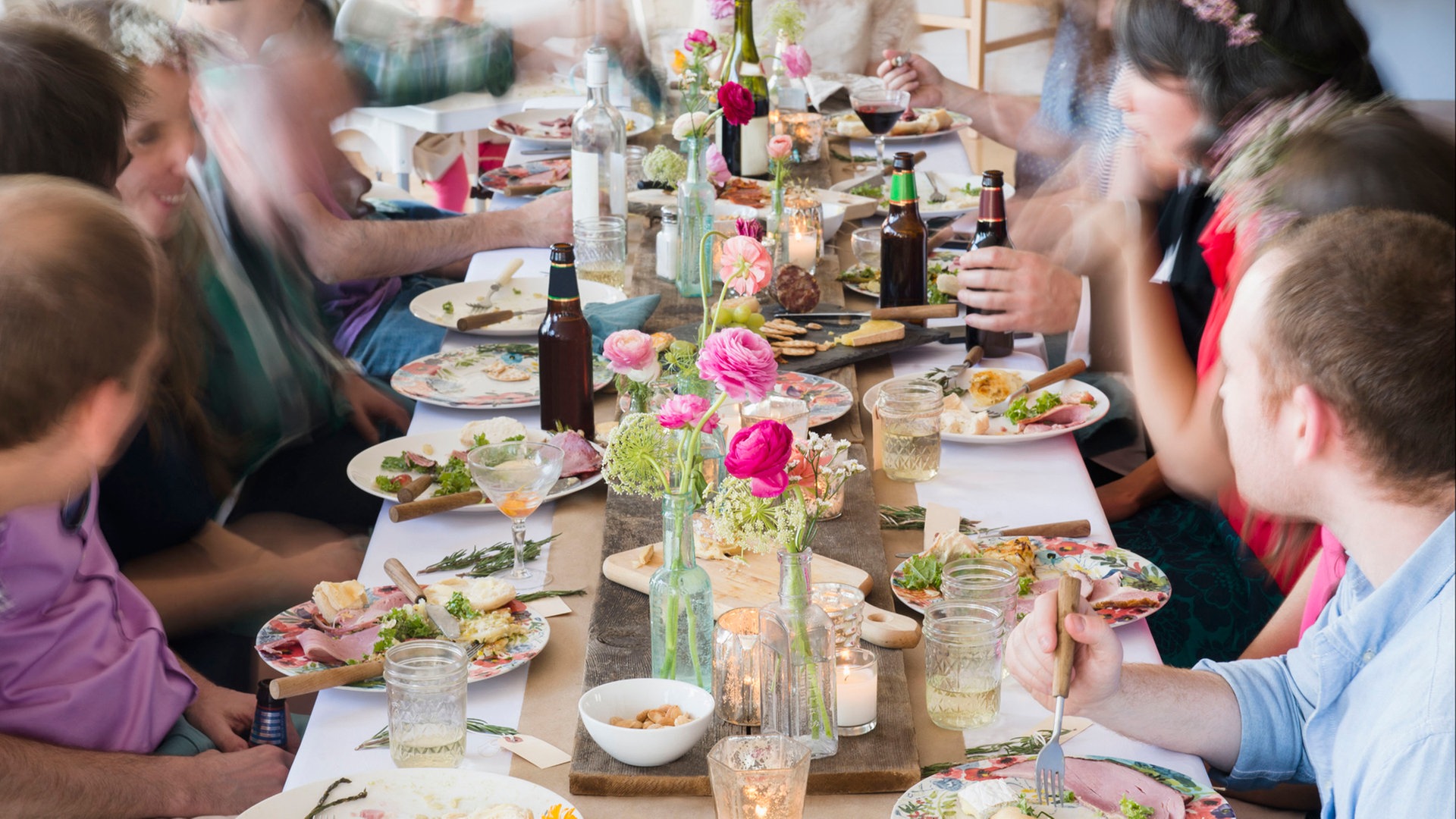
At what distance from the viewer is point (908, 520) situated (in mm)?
1646

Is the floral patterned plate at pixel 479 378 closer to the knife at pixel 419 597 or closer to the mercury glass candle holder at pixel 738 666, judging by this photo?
the knife at pixel 419 597

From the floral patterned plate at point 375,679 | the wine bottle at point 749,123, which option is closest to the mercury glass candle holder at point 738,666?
the floral patterned plate at point 375,679

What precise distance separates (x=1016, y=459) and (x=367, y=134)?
11.3 feet

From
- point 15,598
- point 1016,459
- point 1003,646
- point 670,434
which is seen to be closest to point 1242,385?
point 1003,646

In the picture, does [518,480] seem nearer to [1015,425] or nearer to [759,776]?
[759,776]

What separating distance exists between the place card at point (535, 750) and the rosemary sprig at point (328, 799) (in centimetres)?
14

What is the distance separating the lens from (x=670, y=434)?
128cm

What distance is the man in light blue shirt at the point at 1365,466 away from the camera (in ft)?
3.14

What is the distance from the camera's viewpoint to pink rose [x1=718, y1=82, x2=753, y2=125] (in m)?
2.30

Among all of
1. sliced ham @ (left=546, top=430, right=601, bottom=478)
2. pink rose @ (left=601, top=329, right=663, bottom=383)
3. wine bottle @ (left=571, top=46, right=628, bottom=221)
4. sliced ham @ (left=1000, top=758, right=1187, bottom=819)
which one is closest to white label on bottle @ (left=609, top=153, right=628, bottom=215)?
wine bottle @ (left=571, top=46, right=628, bottom=221)

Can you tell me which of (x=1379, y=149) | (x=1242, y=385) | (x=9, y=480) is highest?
(x=1379, y=149)

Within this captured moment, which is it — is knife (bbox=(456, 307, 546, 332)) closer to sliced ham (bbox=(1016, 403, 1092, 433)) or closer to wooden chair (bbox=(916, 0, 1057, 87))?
sliced ham (bbox=(1016, 403, 1092, 433))

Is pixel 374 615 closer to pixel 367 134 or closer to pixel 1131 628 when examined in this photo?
pixel 1131 628

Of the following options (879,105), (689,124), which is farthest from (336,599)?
(879,105)
